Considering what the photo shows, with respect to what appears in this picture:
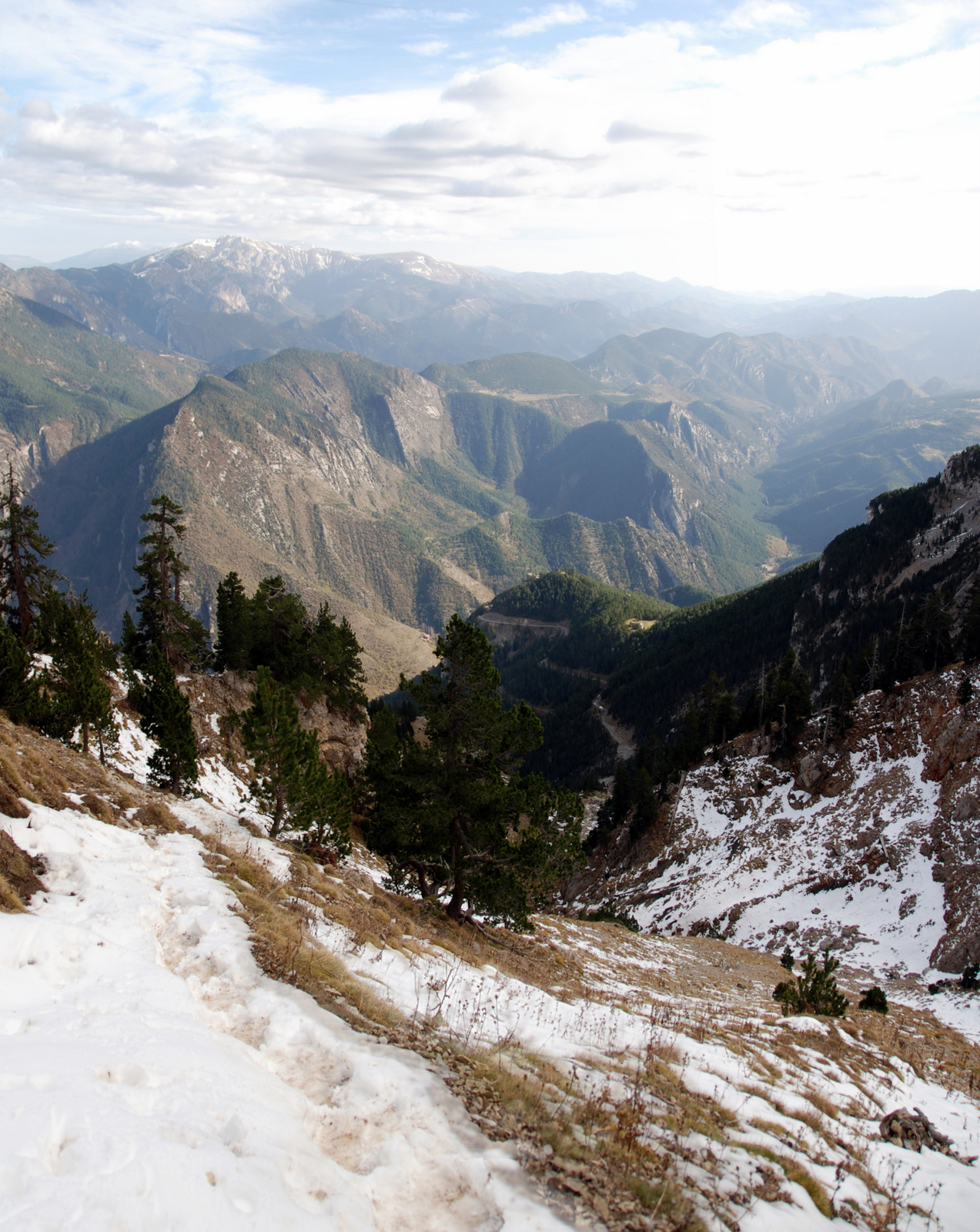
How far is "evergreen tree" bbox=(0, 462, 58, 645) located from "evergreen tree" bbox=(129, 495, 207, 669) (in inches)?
215

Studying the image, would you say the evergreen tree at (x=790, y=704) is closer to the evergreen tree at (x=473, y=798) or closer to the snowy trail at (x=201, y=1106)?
the evergreen tree at (x=473, y=798)

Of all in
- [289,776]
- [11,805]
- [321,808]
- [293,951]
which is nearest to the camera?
[293,951]

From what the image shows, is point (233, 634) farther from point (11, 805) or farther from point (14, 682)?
point (11, 805)

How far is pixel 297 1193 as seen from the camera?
19.5ft

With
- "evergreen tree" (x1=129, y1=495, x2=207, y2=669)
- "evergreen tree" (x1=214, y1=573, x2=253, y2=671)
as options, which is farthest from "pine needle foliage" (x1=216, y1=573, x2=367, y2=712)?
"evergreen tree" (x1=129, y1=495, x2=207, y2=669)

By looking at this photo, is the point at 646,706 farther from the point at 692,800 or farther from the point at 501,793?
the point at 501,793

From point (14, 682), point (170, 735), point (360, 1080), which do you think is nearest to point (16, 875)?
point (360, 1080)

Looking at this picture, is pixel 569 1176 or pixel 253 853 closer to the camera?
pixel 569 1176

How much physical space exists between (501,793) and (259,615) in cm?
3770

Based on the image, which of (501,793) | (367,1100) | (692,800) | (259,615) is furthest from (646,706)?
(367,1100)

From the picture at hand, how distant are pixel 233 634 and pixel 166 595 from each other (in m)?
9.36

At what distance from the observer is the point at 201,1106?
6746mm

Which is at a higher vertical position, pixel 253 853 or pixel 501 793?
A: pixel 501 793

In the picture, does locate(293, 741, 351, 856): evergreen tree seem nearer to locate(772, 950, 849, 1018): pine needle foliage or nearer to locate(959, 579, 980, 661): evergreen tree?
locate(772, 950, 849, 1018): pine needle foliage
